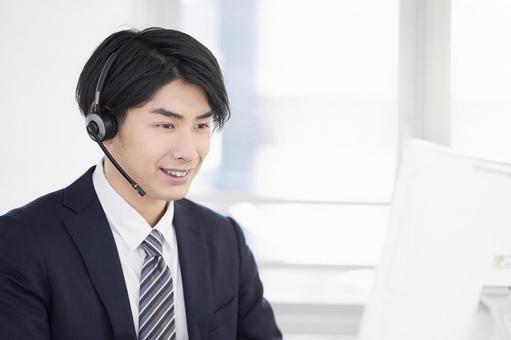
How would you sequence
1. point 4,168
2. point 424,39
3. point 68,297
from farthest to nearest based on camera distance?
point 424,39 < point 4,168 < point 68,297

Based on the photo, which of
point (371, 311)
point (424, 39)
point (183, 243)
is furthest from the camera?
point (424, 39)

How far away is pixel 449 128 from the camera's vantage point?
2.40 meters

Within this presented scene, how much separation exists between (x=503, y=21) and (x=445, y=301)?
1.90m

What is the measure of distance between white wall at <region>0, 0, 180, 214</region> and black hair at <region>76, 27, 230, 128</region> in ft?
3.18

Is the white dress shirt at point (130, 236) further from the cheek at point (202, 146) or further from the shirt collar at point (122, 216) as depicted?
the cheek at point (202, 146)

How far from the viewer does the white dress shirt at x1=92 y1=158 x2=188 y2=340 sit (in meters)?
1.34

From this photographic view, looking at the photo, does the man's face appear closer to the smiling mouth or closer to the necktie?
the smiling mouth

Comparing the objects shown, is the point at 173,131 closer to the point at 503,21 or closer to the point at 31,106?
the point at 31,106

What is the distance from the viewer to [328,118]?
95.7 inches

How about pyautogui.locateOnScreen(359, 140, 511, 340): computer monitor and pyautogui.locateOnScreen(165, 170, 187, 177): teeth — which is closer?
pyautogui.locateOnScreen(359, 140, 511, 340): computer monitor

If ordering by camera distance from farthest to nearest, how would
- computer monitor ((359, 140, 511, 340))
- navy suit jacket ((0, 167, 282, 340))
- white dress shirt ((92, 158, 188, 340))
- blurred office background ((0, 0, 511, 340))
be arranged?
blurred office background ((0, 0, 511, 340))
white dress shirt ((92, 158, 188, 340))
navy suit jacket ((0, 167, 282, 340))
computer monitor ((359, 140, 511, 340))

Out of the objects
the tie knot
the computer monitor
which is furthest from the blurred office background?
the computer monitor

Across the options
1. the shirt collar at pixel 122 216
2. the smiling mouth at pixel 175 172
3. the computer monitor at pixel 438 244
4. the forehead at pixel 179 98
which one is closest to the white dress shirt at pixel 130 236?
the shirt collar at pixel 122 216

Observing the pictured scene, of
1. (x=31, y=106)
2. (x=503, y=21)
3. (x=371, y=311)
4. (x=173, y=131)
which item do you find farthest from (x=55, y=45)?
(x=371, y=311)
